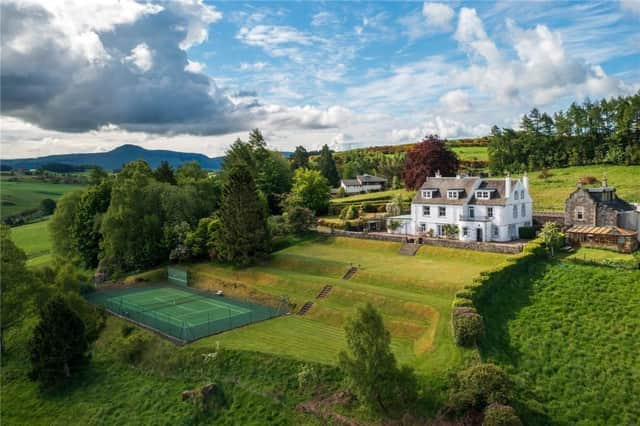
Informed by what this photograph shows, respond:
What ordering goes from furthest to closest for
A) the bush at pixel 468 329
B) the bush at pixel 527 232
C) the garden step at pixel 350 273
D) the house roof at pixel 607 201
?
the bush at pixel 527 232 → the house roof at pixel 607 201 → the garden step at pixel 350 273 → the bush at pixel 468 329

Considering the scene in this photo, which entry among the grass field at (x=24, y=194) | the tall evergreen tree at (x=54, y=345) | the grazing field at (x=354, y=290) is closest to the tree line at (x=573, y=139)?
the grazing field at (x=354, y=290)

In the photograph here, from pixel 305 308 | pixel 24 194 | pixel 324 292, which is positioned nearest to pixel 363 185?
pixel 324 292

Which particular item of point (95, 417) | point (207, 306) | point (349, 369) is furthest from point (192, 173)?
point (349, 369)

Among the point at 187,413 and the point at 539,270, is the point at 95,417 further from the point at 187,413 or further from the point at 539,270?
the point at 539,270

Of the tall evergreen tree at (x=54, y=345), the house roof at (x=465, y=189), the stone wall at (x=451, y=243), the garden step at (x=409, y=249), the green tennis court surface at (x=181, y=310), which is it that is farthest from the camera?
the house roof at (x=465, y=189)

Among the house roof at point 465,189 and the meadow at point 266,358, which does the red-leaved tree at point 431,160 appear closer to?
the house roof at point 465,189
